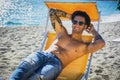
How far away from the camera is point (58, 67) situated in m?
3.88

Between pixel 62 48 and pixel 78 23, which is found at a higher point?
pixel 78 23

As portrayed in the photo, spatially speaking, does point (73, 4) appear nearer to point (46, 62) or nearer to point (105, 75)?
point (46, 62)

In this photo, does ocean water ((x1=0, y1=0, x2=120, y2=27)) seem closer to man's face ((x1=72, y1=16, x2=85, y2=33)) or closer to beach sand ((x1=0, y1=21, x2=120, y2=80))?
beach sand ((x1=0, y1=21, x2=120, y2=80))

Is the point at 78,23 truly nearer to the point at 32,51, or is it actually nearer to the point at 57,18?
the point at 57,18

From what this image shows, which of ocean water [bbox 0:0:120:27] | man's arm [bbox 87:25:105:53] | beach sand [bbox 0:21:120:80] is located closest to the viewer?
man's arm [bbox 87:25:105:53]

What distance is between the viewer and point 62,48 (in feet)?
14.2

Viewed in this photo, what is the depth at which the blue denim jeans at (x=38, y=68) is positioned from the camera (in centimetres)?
343

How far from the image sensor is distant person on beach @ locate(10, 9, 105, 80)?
3.66 metres

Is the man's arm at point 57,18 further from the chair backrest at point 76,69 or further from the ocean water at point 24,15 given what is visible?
the ocean water at point 24,15

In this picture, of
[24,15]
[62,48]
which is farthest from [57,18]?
[24,15]

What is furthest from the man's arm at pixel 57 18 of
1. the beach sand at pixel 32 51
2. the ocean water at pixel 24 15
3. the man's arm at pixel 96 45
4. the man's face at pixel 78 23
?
the ocean water at pixel 24 15

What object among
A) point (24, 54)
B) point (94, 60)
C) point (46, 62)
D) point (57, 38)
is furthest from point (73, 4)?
point (24, 54)

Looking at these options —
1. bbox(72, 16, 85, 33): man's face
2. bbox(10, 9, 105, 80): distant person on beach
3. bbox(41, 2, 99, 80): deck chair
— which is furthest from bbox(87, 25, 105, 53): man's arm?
bbox(72, 16, 85, 33): man's face

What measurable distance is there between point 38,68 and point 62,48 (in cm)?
79
